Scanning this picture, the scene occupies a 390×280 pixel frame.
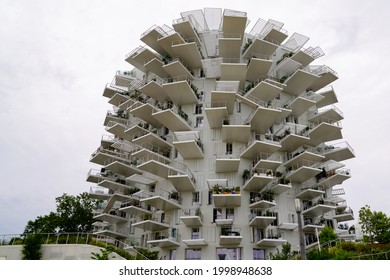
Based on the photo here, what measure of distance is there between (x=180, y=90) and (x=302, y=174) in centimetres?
1711

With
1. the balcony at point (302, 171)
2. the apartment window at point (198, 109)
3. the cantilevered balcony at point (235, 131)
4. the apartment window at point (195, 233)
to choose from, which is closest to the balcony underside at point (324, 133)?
the balcony at point (302, 171)

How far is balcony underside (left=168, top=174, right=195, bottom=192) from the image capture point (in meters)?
33.1

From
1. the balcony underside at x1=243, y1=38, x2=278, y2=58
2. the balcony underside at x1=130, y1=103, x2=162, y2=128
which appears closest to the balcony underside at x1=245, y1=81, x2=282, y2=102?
the balcony underside at x1=243, y1=38, x2=278, y2=58

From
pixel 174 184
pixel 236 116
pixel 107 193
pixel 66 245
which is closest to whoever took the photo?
pixel 66 245

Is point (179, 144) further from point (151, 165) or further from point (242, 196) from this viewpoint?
point (242, 196)

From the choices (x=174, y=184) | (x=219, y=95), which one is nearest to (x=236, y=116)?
(x=219, y=95)

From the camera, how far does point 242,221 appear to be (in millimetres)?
32812

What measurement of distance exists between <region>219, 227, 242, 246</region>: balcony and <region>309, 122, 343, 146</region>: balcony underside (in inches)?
619

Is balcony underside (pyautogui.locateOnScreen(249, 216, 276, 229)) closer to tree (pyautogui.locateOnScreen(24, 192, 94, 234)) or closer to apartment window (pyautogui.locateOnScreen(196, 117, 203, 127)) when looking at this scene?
apartment window (pyautogui.locateOnScreen(196, 117, 203, 127))

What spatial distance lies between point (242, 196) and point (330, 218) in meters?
13.4

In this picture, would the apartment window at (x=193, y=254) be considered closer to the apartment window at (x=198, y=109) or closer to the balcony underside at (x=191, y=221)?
the balcony underside at (x=191, y=221)

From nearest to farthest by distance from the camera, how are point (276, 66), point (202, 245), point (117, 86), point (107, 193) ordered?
point (202, 245)
point (276, 66)
point (107, 193)
point (117, 86)

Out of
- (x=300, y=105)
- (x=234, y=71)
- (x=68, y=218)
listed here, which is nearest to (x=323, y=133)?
(x=300, y=105)

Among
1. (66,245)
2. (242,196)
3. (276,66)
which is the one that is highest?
(276,66)
